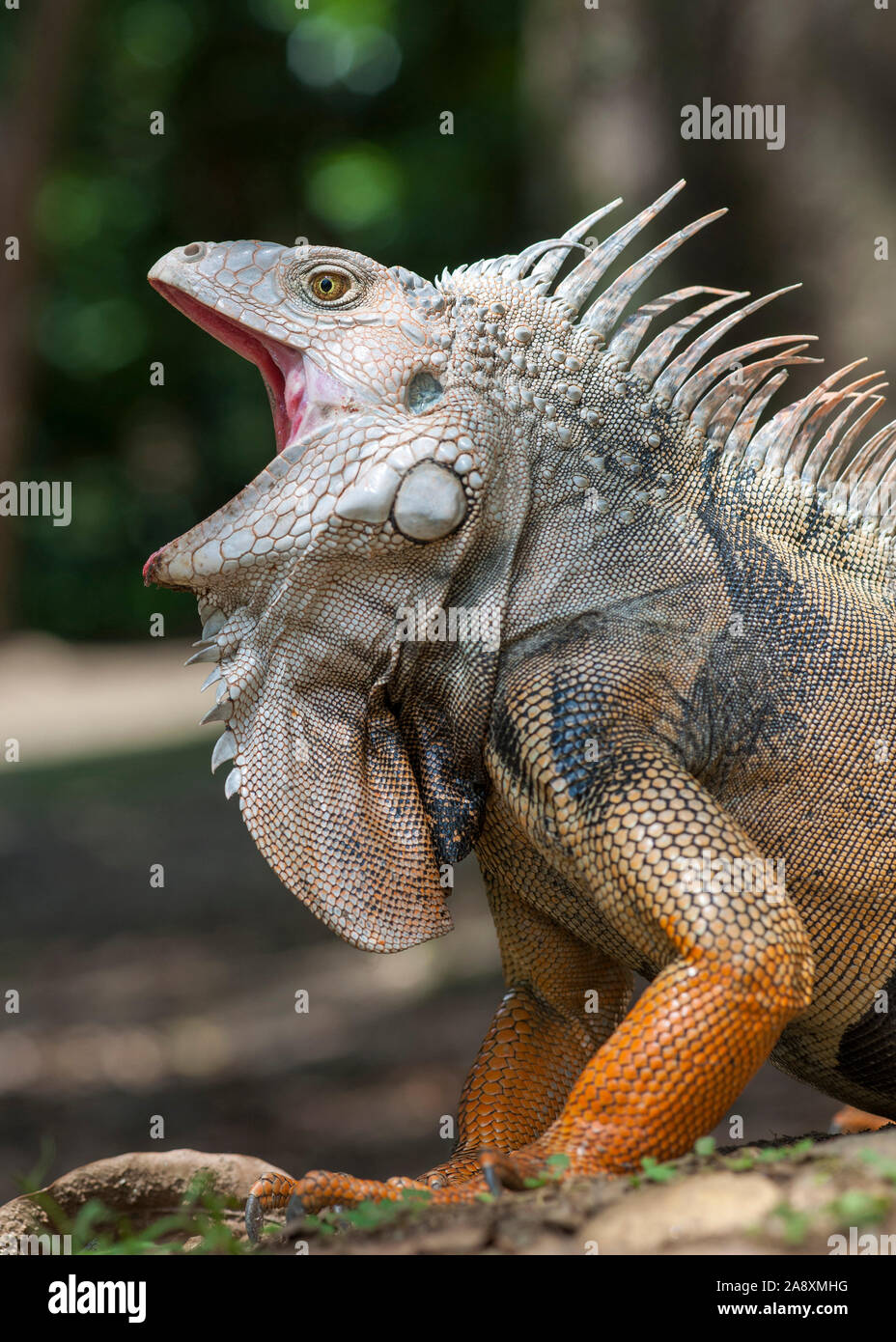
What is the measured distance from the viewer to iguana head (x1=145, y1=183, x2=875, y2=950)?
155 inches

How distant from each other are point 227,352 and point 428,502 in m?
28.7

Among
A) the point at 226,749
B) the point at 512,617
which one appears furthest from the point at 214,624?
the point at 512,617

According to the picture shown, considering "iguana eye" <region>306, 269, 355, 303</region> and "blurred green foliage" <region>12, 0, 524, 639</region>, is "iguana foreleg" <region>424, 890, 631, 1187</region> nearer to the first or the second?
"iguana eye" <region>306, 269, 355, 303</region>

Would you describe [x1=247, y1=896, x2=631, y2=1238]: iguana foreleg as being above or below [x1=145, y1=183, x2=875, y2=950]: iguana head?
below

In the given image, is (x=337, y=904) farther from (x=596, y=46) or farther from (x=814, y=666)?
(x=596, y=46)

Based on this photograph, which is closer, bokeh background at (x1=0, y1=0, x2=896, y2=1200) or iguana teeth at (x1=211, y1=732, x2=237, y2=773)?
iguana teeth at (x1=211, y1=732, x2=237, y2=773)

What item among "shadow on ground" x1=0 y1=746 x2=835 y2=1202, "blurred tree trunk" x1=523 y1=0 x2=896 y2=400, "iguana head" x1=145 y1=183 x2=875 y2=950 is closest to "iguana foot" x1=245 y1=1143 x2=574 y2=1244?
"iguana head" x1=145 y1=183 x2=875 y2=950

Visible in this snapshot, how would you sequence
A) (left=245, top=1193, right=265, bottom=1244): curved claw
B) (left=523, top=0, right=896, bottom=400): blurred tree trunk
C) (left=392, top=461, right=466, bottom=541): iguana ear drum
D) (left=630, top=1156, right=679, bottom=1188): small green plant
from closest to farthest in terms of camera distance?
(left=630, top=1156, right=679, bottom=1188): small green plant < (left=245, top=1193, right=265, bottom=1244): curved claw < (left=392, top=461, right=466, bottom=541): iguana ear drum < (left=523, top=0, right=896, bottom=400): blurred tree trunk

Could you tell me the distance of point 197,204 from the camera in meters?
31.6

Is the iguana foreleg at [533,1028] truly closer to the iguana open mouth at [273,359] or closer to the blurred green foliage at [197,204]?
the iguana open mouth at [273,359]

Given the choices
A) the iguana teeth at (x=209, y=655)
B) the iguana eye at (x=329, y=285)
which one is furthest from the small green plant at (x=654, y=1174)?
the iguana eye at (x=329, y=285)

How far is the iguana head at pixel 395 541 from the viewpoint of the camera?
3926 millimetres

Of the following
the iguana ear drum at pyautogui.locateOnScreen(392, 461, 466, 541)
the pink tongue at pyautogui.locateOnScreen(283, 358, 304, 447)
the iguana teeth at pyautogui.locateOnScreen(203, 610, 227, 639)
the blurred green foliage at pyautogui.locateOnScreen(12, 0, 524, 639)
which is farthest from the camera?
the blurred green foliage at pyautogui.locateOnScreen(12, 0, 524, 639)

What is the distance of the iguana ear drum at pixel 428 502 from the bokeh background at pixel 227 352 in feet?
10.2
